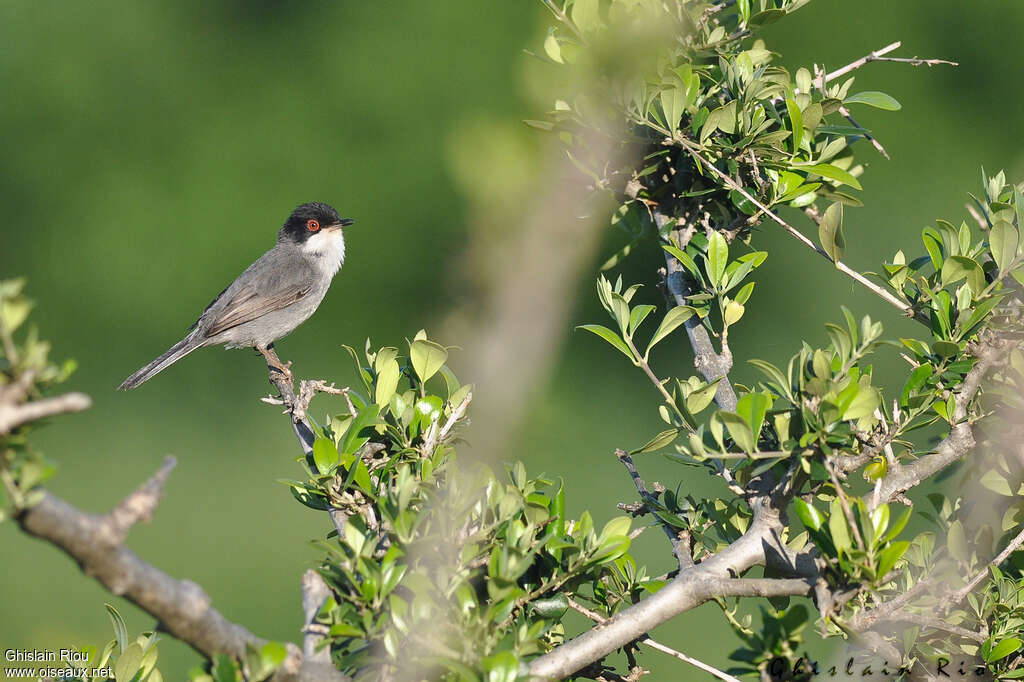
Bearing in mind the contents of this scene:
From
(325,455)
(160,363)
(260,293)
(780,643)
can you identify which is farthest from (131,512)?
(260,293)

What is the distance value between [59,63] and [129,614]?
492cm

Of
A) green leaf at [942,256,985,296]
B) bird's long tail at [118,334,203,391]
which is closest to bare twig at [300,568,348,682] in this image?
green leaf at [942,256,985,296]

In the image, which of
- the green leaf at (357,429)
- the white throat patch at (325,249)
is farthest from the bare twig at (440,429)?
the white throat patch at (325,249)

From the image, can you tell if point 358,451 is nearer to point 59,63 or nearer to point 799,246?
point 799,246

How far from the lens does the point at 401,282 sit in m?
7.75

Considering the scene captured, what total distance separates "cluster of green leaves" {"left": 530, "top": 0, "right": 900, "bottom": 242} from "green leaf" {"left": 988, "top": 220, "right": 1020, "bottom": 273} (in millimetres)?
324

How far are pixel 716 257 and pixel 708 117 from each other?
12.8 inches

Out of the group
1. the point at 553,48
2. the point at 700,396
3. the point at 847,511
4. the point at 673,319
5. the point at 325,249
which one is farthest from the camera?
the point at 325,249

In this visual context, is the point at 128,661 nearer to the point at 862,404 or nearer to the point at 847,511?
the point at 847,511

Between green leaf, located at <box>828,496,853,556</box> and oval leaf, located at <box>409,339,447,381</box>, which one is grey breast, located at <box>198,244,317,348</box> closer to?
oval leaf, located at <box>409,339,447,381</box>

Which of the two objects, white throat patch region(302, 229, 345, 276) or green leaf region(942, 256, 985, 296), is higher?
green leaf region(942, 256, 985, 296)

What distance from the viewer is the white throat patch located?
5562 millimetres

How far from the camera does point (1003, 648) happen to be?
1.96m

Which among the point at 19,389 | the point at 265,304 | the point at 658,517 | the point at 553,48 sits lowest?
the point at 265,304
